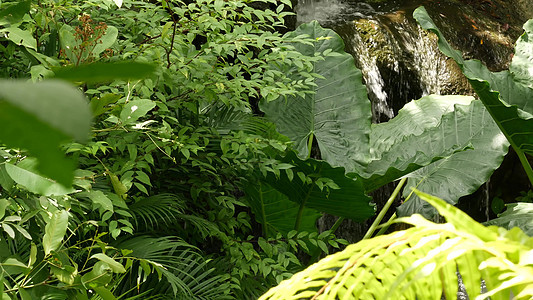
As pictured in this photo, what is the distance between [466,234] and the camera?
1.87 feet

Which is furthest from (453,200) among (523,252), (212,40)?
(523,252)

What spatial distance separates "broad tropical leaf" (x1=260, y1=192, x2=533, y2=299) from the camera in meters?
0.57

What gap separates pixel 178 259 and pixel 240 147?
0.51 metres

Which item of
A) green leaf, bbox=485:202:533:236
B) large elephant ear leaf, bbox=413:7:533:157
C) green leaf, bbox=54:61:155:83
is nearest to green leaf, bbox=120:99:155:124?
green leaf, bbox=54:61:155:83

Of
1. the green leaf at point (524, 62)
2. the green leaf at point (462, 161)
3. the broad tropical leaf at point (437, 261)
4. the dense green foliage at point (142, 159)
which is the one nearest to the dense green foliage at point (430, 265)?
the broad tropical leaf at point (437, 261)

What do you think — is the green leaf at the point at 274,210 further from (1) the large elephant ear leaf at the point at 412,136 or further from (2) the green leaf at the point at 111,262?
(2) the green leaf at the point at 111,262

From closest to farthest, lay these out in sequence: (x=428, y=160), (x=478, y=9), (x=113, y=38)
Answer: (x=113, y=38) < (x=428, y=160) < (x=478, y=9)

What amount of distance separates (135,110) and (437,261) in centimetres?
97

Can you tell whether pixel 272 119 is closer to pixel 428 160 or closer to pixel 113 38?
pixel 428 160

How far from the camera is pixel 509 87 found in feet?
11.0

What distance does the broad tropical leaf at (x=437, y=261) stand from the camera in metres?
0.57

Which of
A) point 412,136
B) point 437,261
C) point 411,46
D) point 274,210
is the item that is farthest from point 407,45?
point 437,261

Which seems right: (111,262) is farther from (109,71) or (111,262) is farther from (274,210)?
(274,210)

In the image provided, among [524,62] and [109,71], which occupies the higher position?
[109,71]
